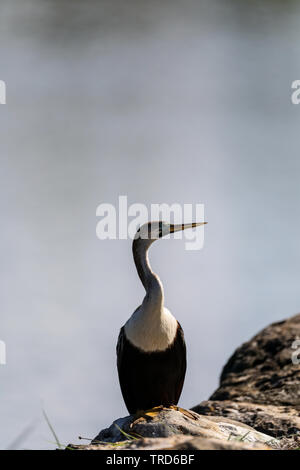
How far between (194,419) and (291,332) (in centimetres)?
408

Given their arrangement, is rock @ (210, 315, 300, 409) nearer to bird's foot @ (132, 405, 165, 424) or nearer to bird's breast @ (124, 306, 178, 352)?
bird's foot @ (132, 405, 165, 424)

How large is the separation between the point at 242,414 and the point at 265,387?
1.06 meters

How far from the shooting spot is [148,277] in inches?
234

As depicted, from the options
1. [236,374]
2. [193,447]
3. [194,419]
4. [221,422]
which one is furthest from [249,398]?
[193,447]

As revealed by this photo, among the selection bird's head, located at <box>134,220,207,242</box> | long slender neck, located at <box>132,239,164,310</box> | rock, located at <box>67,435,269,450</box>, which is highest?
bird's head, located at <box>134,220,207,242</box>

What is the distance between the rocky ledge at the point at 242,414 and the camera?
15.6 feet

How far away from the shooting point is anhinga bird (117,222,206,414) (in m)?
5.79

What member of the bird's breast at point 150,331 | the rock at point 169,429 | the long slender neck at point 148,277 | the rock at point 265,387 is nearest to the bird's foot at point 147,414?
the rock at point 169,429

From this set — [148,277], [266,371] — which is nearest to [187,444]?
[148,277]

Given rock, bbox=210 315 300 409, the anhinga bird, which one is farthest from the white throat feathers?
rock, bbox=210 315 300 409

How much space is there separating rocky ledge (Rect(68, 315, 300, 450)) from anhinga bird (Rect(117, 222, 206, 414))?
0.17 meters

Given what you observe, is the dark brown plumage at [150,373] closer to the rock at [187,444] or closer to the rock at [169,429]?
the rock at [169,429]

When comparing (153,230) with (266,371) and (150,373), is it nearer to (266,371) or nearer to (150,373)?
(150,373)
